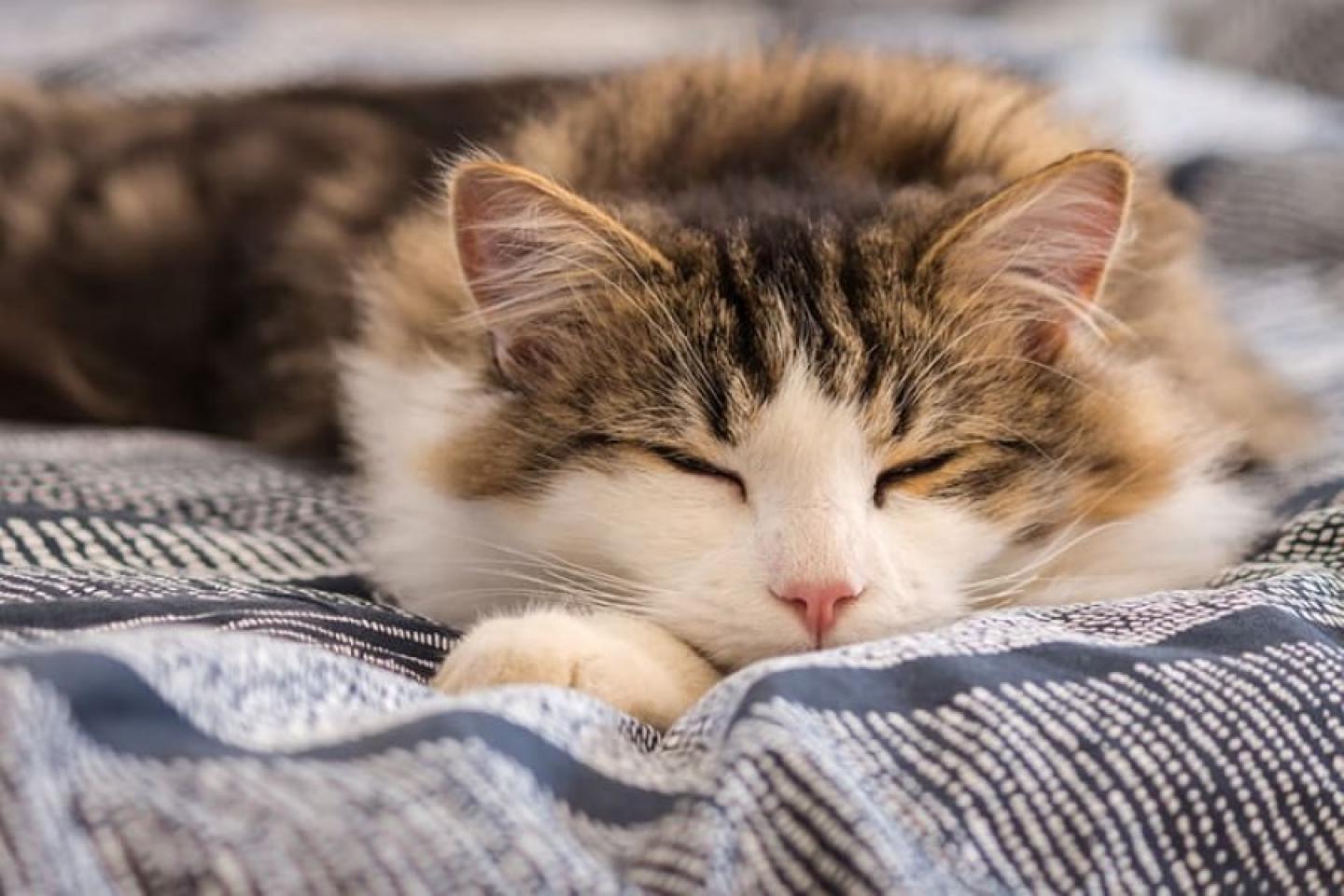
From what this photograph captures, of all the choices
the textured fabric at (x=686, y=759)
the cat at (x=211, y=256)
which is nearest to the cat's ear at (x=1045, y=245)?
the textured fabric at (x=686, y=759)

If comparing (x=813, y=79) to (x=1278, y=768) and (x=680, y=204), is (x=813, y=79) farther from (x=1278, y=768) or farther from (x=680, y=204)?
(x=1278, y=768)

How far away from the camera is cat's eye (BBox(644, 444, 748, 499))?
3.05 feet

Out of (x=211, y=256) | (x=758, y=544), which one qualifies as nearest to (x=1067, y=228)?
(x=758, y=544)

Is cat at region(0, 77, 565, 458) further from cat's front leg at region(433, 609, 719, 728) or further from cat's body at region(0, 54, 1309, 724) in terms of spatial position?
cat's front leg at region(433, 609, 719, 728)

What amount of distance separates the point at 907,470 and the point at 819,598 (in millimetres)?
140

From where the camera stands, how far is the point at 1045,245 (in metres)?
1.01

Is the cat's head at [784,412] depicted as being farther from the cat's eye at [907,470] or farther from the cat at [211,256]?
the cat at [211,256]

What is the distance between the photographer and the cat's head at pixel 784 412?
0.89m

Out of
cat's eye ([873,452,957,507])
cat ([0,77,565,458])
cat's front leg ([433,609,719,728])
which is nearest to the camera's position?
cat's front leg ([433,609,719,728])

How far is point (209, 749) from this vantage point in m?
0.62

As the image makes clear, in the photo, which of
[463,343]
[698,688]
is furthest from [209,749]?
[463,343]

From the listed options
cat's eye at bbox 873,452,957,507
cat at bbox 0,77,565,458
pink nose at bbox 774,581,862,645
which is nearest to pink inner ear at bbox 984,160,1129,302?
cat's eye at bbox 873,452,957,507

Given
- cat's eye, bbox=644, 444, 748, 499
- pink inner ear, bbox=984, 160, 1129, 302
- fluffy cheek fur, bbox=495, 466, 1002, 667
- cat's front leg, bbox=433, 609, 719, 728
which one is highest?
pink inner ear, bbox=984, 160, 1129, 302

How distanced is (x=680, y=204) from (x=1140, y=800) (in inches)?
23.7
